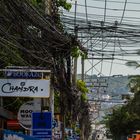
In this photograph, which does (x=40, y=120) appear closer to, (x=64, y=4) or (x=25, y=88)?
(x=25, y=88)

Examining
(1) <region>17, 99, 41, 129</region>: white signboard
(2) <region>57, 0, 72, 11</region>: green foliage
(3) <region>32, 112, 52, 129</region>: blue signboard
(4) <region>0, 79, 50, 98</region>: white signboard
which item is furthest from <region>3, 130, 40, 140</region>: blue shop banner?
(2) <region>57, 0, 72, 11</region>: green foliage

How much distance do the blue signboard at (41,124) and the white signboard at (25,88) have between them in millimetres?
843

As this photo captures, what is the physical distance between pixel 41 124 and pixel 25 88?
119cm

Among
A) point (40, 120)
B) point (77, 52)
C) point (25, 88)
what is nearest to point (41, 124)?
point (40, 120)

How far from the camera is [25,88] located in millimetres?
13695

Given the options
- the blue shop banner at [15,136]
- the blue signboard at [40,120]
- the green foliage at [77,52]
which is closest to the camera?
the blue shop banner at [15,136]

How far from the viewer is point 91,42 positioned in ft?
53.6

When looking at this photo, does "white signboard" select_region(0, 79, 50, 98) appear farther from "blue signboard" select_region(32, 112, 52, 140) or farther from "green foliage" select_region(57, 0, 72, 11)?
"green foliage" select_region(57, 0, 72, 11)

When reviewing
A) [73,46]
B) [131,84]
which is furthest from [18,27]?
[131,84]

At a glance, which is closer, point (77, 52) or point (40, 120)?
point (40, 120)

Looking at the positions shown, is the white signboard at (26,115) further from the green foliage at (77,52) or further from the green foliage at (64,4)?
the green foliage at (64,4)

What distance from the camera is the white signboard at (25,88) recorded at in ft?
44.6

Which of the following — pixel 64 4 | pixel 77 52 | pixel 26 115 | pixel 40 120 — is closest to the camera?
pixel 40 120

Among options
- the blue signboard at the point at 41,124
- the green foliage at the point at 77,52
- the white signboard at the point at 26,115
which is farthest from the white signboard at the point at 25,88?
the white signboard at the point at 26,115
